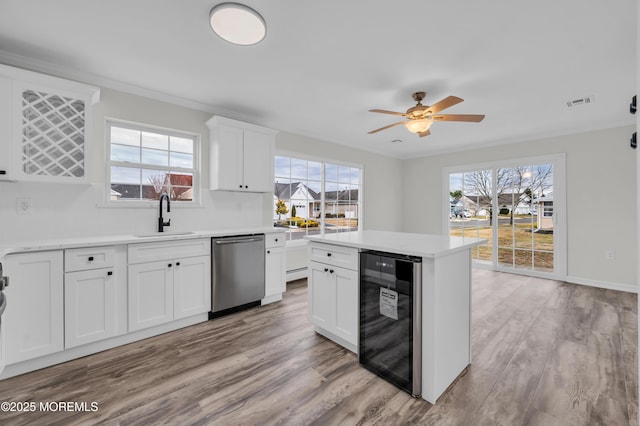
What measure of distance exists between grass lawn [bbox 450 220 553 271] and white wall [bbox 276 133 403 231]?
179 centimetres

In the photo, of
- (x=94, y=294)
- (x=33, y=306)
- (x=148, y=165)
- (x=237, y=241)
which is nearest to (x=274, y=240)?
(x=237, y=241)

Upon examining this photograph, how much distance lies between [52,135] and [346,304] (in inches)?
112

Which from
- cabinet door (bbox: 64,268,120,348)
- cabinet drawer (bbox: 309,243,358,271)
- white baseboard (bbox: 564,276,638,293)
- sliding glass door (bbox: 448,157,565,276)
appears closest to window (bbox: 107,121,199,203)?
cabinet door (bbox: 64,268,120,348)

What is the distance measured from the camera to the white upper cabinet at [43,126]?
7.03 feet

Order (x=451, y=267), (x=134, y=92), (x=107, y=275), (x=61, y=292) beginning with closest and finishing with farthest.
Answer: (x=451, y=267), (x=61, y=292), (x=107, y=275), (x=134, y=92)

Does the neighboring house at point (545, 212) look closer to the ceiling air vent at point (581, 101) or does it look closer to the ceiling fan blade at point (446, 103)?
the ceiling air vent at point (581, 101)

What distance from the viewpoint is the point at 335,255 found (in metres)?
2.29

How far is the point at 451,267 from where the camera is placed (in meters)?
1.83

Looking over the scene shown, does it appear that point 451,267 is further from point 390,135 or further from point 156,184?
point 390,135

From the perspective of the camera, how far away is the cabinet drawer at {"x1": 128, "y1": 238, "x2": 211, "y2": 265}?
8.11 feet

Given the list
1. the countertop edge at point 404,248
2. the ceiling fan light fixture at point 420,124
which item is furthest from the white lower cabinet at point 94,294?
the ceiling fan light fixture at point 420,124

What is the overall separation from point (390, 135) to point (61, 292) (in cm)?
461

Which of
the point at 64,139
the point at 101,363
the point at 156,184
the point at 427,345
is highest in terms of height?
the point at 64,139

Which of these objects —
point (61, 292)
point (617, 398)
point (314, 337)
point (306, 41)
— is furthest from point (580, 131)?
point (61, 292)
